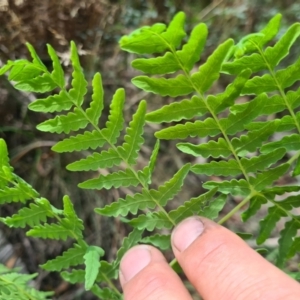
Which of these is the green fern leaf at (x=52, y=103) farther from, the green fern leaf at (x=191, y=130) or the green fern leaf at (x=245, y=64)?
the green fern leaf at (x=245, y=64)

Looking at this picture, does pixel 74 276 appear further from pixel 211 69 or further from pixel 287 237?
pixel 211 69

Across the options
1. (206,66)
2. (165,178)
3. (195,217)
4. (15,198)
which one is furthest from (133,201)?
(165,178)

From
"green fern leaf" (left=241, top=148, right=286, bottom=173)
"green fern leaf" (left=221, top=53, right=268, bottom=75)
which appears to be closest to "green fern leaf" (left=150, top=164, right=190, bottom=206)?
"green fern leaf" (left=241, top=148, right=286, bottom=173)

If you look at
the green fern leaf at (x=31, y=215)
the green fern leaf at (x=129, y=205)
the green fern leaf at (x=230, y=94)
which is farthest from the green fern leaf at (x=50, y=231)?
the green fern leaf at (x=230, y=94)

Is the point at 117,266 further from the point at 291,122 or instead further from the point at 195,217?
the point at 291,122

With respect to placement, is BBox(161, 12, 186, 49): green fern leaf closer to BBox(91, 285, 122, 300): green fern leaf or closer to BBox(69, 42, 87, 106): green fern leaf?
BBox(69, 42, 87, 106): green fern leaf

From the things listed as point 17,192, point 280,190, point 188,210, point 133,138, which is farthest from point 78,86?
point 280,190
